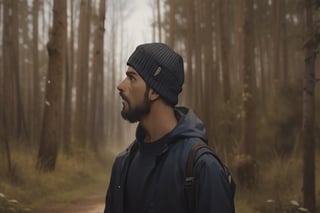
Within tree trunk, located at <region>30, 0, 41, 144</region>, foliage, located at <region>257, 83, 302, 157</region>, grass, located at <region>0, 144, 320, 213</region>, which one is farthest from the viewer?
tree trunk, located at <region>30, 0, 41, 144</region>

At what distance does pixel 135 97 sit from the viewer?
223 cm

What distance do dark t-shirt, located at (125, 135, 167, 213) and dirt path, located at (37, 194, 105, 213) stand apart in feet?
24.6

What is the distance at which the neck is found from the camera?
2250 millimetres

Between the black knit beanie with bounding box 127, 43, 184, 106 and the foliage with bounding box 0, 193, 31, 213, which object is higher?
the black knit beanie with bounding box 127, 43, 184, 106

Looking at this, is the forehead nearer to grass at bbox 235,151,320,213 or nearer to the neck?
the neck

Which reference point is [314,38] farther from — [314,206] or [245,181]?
[245,181]

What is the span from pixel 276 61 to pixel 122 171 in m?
17.3

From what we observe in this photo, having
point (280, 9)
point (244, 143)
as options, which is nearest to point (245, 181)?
point (244, 143)

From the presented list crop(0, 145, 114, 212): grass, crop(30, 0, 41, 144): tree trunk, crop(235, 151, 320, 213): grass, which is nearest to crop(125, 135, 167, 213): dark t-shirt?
crop(235, 151, 320, 213): grass

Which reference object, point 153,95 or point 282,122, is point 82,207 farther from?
point 153,95

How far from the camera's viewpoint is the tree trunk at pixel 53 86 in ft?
40.1

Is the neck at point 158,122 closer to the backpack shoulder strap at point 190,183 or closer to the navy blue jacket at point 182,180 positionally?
the navy blue jacket at point 182,180

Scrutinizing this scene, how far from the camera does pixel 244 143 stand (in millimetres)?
10188

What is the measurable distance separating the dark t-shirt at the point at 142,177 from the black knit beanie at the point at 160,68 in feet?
0.75
